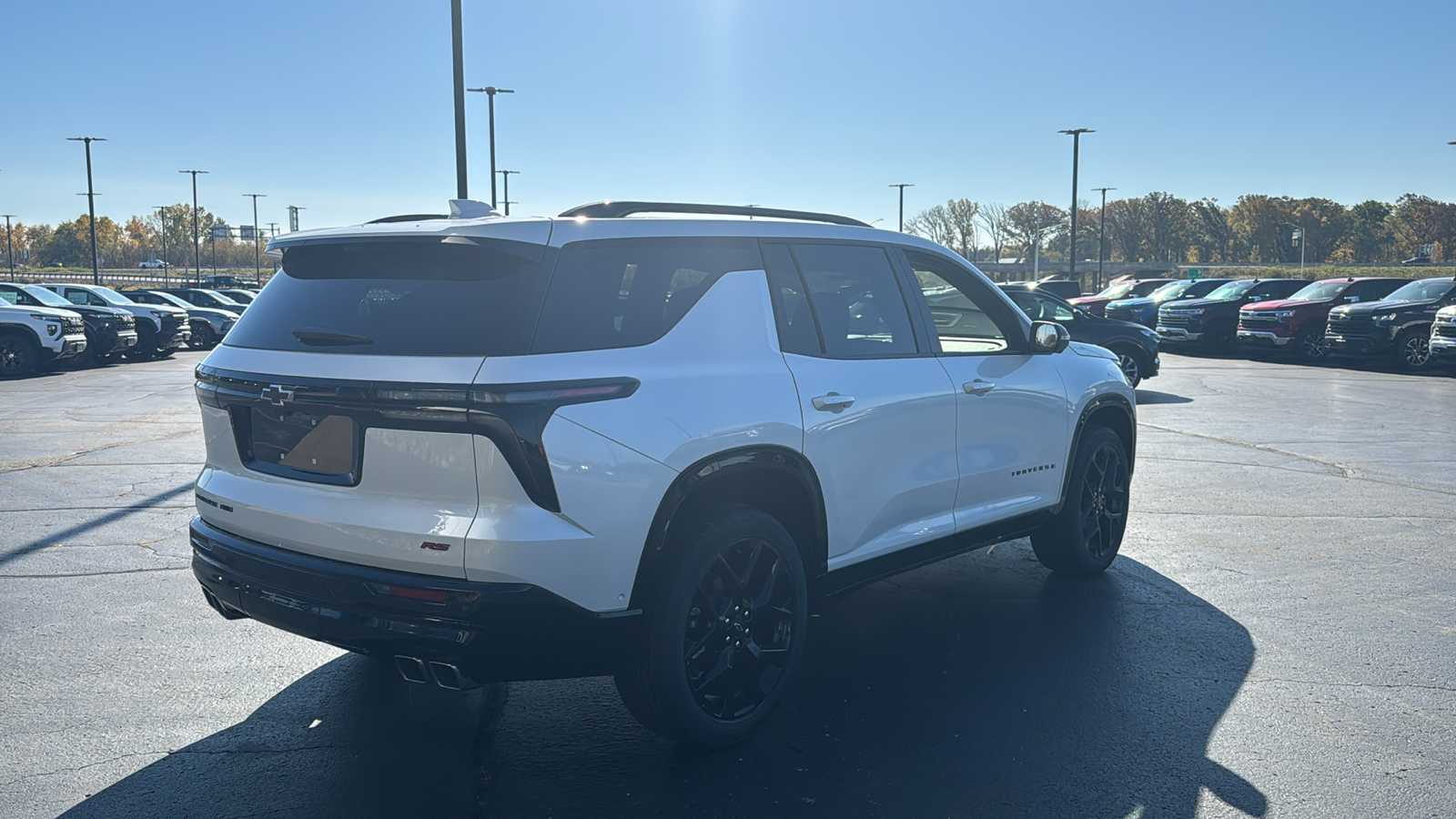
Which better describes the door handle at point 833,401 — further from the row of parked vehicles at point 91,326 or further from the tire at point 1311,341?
the tire at point 1311,341

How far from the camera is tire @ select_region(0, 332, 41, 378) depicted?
1958 centimetres

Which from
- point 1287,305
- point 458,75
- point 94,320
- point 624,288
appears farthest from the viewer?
point 1287,305

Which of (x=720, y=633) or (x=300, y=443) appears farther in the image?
(x=720, y=633)

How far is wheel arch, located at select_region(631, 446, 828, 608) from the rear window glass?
0.72 metres

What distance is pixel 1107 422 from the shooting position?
6.19 m

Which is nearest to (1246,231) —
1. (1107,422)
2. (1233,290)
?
(1233,290)

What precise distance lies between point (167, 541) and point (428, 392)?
4.54 m

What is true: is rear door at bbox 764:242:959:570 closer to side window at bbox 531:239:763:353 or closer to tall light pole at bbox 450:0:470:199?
side window at bbox 531:239:763:353

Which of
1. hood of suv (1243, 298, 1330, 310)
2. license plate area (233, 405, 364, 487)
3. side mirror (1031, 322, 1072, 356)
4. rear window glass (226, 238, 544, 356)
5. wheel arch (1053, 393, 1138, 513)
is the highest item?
rear window glass (226, 238, 544, 356)

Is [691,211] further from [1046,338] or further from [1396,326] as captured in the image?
[1396,326]

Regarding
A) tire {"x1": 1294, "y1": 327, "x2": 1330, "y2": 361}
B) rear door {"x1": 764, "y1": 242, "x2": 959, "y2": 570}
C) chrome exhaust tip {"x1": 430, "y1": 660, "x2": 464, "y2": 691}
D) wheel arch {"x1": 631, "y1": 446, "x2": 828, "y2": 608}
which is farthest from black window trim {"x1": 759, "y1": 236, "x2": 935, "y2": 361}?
tire {"x1": 1294, "y1": 327, "x2": 1330, "y2": 361}

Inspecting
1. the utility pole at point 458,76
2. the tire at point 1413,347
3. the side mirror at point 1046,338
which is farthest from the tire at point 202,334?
the side mirror at point 1046,338

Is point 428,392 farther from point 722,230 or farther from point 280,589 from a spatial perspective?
point 722,230

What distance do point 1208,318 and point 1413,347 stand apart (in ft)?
18.7
